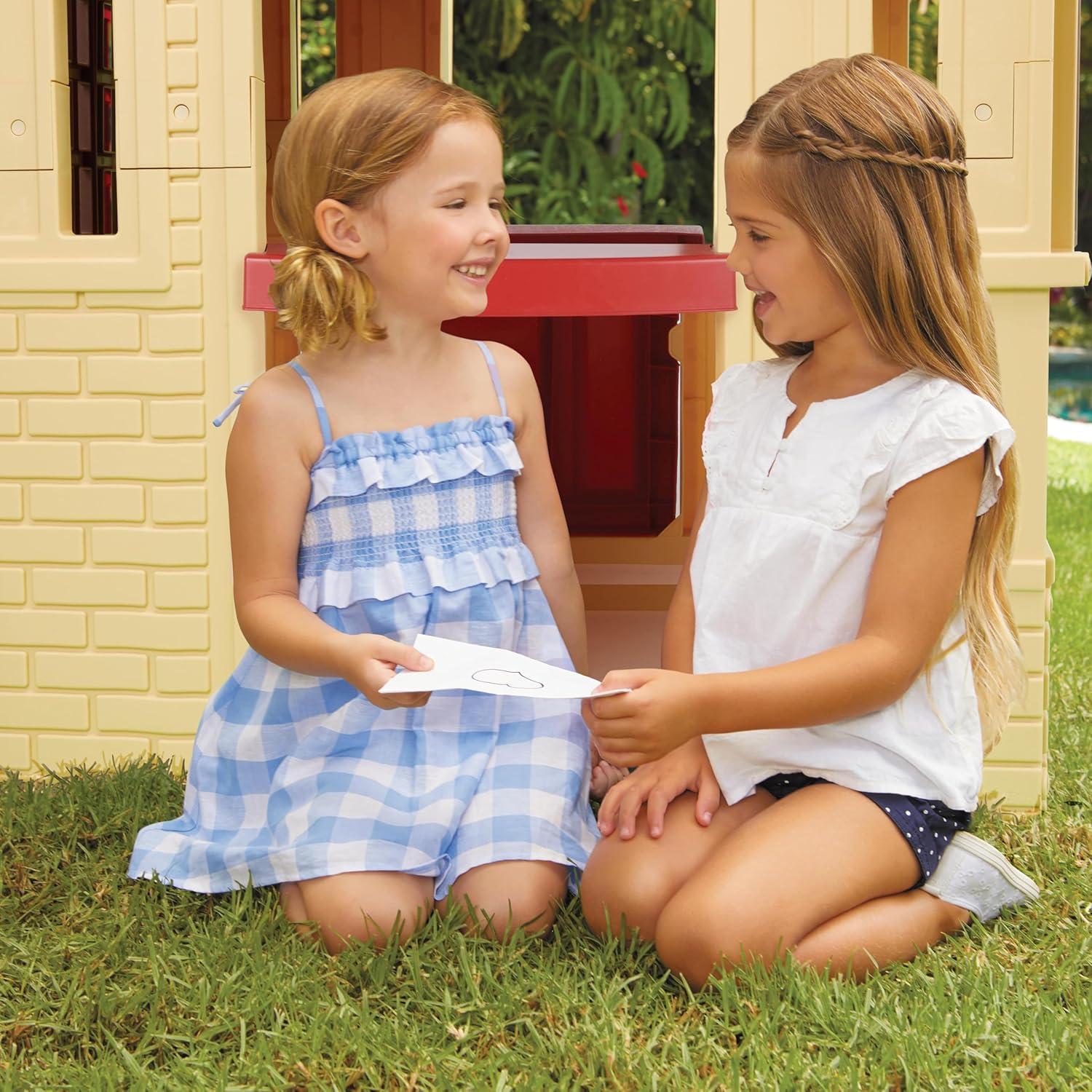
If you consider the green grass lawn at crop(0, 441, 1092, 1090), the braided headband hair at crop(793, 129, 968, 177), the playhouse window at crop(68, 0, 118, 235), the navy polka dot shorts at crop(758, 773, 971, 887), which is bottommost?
the green grass lawn at crop(0, 441, 1092, 1090)

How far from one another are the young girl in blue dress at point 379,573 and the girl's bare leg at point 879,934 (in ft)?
1.17

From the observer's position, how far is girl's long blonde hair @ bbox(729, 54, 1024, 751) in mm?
1661

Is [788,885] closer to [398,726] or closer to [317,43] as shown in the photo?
[398,726]

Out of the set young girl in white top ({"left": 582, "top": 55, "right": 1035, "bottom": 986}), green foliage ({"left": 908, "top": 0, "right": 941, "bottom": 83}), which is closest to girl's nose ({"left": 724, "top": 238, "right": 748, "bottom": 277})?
young girl in white top ({"left": 582, "top": 55, "right": 1035, "bottom": 986})

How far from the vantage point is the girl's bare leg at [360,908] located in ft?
5.55

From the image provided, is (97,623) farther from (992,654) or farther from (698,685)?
(992,654)

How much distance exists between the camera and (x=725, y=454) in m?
1.88

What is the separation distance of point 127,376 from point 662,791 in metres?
1.22

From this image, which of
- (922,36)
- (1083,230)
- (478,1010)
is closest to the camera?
(478,1010)

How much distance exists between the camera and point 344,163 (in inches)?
71.4

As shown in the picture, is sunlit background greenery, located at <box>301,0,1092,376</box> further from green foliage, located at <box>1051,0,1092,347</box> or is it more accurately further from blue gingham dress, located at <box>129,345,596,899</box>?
blue gingham dress, located at <box>129,345,596,899</box>

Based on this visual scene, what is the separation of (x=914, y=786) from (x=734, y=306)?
80 cm

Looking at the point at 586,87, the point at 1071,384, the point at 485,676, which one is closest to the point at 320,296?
the point at 485,676

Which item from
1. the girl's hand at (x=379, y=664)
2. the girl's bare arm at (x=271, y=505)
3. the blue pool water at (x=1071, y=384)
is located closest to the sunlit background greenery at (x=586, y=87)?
the blue pool water at (x=1071, y=384)
